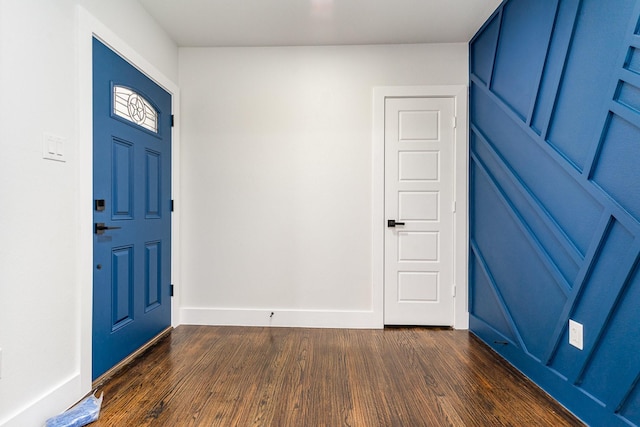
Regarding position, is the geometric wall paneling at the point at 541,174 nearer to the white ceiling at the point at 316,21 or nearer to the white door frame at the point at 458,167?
the white door frame at the point at 458,167

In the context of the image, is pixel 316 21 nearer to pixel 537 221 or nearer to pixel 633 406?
pixel 537 221

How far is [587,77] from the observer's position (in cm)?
151

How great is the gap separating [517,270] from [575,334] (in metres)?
0.53

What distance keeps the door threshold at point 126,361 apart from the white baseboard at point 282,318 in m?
0.26

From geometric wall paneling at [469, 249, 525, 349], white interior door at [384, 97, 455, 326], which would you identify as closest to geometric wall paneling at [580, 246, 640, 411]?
geometric wall paneling at [469, 249, 525, 349]

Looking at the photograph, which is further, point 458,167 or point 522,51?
point 458,167

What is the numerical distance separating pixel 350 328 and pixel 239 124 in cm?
208

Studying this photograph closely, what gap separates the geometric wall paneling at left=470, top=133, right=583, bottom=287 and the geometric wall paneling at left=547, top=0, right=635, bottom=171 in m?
0.35

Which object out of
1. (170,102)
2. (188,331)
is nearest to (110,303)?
(188,331)

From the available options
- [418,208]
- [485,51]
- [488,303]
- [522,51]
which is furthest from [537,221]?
[485,51]

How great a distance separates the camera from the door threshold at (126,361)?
180 cm
